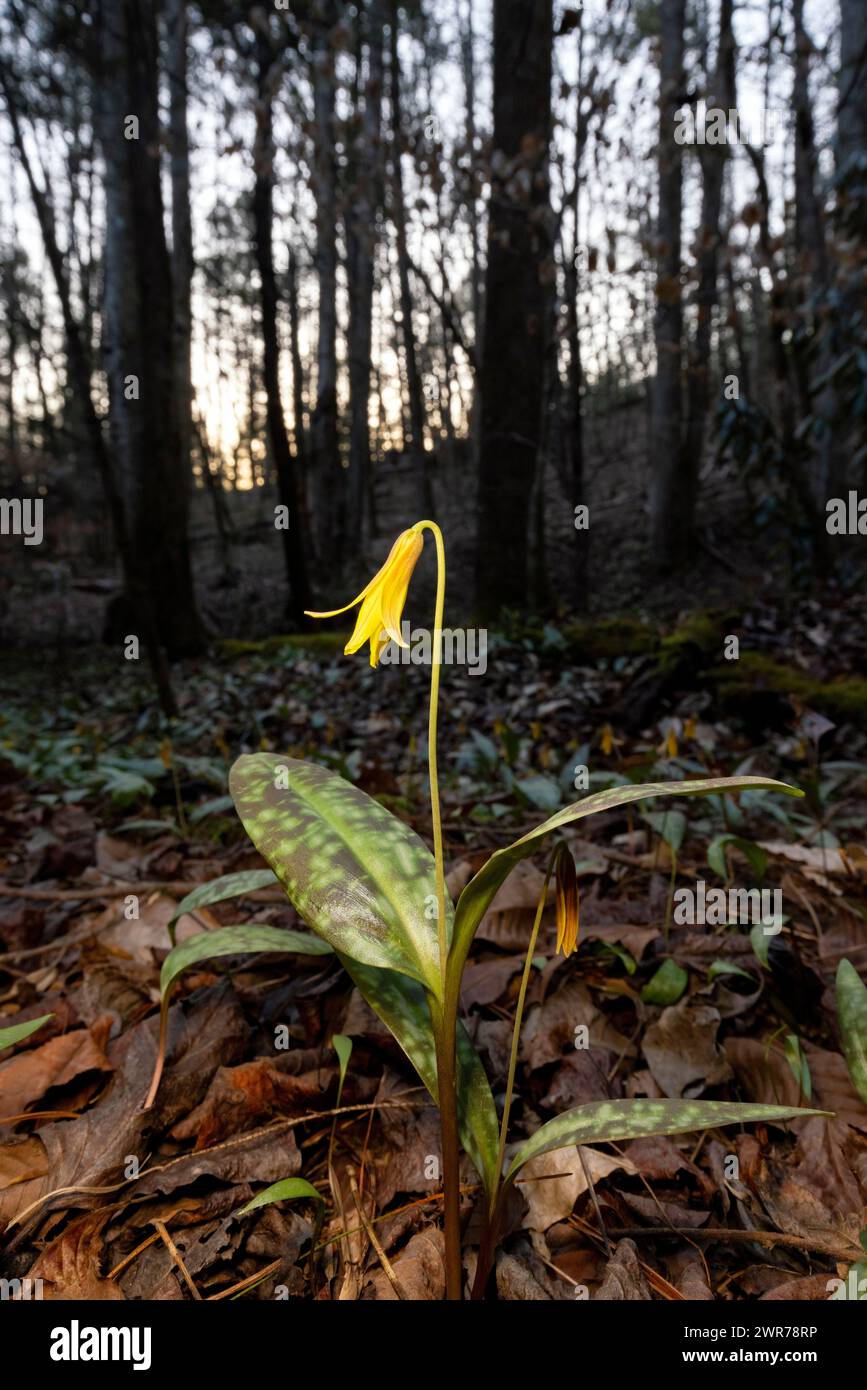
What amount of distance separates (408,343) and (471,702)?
610 cm

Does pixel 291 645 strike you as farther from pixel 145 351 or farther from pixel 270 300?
pixel 145 351

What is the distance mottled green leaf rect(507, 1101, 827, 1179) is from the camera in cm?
72

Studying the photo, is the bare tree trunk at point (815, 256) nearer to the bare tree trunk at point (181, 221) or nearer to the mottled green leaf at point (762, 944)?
the mottled green leaf at point (762, 944)

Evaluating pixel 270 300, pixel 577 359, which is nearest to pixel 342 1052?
pixel 577 359

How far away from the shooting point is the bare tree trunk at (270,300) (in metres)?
5.44

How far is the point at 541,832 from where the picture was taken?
2.07 ft

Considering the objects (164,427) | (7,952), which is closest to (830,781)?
(7,952)

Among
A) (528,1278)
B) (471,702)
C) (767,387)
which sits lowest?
(528,1278)

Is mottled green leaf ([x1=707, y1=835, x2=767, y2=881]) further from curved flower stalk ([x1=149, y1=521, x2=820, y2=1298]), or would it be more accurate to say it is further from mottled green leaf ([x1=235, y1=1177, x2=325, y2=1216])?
mottled green leaf ([x1=235, y1=1177, x2=325, y2=1216])

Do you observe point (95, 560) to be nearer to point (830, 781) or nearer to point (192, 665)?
point (192, 665)

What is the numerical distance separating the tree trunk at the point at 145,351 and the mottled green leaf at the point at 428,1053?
21.6 ft

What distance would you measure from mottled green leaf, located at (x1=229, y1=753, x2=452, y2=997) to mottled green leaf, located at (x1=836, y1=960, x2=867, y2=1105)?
0.59 meters

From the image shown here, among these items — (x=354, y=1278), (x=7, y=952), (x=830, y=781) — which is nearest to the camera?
(x=354, y=1278)
